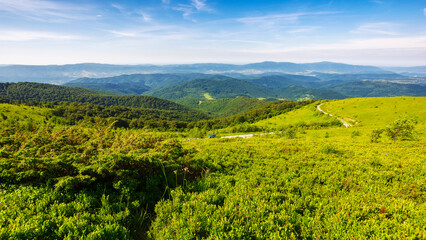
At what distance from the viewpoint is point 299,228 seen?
4.92 meters

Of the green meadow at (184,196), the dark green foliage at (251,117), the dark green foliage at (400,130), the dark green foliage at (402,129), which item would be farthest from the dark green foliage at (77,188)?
the dark green foliage at (251,117)

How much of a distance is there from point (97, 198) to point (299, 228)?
647 centimetres

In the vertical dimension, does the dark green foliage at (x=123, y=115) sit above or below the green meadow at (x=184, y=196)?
below

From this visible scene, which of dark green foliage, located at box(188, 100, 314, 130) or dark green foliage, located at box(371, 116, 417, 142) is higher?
dark green foliage, located at box(371, 116, 417, 142)

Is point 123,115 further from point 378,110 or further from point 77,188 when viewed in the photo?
point 378,110

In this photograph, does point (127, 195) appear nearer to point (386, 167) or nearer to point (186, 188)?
A: point (186, 188)

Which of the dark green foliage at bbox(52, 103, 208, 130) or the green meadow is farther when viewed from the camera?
the dark green foliage at bbox(52, 103, 208, 130)

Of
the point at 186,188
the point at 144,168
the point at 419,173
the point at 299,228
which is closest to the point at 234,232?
the point at 299,228

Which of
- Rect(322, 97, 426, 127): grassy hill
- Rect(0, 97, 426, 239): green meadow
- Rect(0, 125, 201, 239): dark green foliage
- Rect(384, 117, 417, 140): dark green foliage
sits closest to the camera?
Rect(0, 125, 201, 239): dark green foliage

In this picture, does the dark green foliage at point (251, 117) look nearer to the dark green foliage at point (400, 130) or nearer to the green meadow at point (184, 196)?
the dark green foliage at point (400, 130)

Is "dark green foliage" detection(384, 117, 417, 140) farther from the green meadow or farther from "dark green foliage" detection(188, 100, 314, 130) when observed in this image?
"dark green foliage" detection(188, 100, 314, 130)

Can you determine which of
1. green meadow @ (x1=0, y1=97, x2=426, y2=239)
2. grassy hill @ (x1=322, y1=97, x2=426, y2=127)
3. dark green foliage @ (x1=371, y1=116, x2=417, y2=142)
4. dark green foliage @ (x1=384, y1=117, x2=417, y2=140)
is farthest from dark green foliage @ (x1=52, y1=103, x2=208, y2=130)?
green meadow @ (x1=0, y1=97, x2=426, y2=239)

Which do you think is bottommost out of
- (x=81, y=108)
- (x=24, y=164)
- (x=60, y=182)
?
(x=81, y=108)

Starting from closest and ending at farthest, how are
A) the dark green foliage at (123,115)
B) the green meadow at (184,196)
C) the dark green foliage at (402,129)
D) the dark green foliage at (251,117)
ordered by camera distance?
the green meadow at (184,196), the dark green foliage at (402,129), the dark green foliage at (251,117), the dark green foliage at (123,115)
